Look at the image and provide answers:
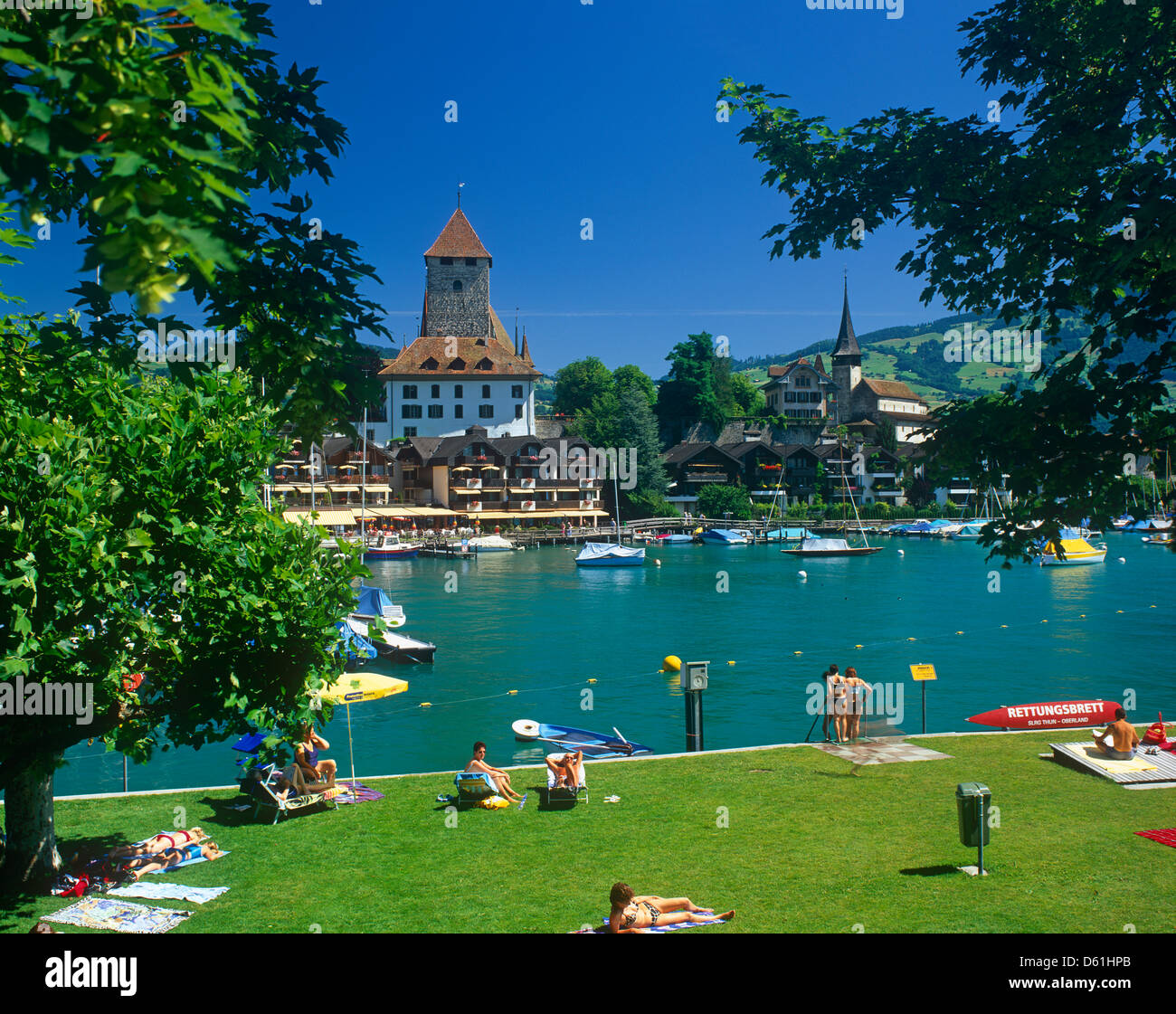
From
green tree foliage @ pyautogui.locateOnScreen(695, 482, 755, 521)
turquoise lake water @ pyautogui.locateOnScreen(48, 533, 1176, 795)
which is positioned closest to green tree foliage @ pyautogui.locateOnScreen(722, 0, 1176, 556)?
turquoise lake water @ pyautogui.locateOnScreen(48, 533, 1176, 795)

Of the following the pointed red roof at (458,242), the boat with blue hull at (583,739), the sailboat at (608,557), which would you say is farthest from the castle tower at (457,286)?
the boat with blue hull at (583,739)

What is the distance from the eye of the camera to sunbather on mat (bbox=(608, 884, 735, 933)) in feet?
26.2

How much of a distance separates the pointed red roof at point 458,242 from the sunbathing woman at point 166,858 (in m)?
113

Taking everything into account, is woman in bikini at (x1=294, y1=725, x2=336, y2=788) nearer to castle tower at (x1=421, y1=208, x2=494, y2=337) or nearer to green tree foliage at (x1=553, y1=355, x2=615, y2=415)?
castle tower at (x1=421, y1=208, x2=494, y2=337)

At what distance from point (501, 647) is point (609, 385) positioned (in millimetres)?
101146

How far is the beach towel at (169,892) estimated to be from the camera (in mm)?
9508

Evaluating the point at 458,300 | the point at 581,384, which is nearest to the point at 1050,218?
the point at 458,300

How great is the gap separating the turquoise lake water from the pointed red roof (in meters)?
55.6

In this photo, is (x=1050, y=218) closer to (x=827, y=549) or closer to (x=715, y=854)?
(x=715, y=854)

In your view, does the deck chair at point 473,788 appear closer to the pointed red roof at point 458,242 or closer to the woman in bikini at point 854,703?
the woman in bikini at point 854,703

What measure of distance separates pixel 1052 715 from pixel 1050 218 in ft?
57.7
